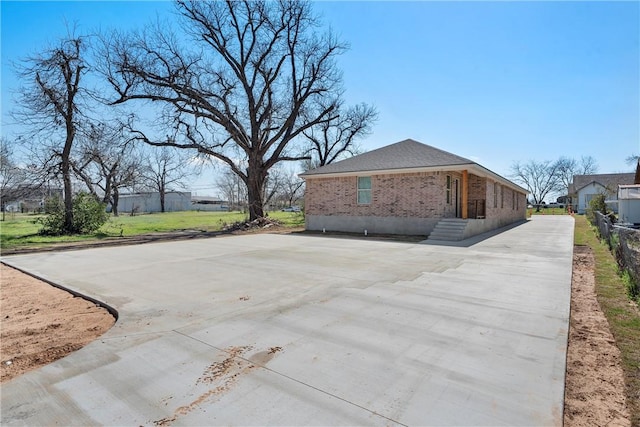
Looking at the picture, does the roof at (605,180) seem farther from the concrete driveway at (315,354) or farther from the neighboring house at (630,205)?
the concrete driveway at (315,354)

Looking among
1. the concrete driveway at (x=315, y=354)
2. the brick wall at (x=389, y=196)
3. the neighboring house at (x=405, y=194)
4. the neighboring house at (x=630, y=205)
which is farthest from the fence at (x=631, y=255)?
the neighboring house at (x=630, y=205)

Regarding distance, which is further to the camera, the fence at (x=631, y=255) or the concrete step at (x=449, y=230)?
the concrete step at (x=449, y=230)

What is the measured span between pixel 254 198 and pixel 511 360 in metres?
18.9

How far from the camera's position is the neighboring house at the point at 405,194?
1369 centimetres

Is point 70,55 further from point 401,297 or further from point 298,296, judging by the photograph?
point 401,297

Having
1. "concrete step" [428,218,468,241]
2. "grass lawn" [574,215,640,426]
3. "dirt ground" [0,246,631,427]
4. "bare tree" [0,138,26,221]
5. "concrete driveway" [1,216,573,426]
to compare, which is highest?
"bare tree" [0,138,26,221]

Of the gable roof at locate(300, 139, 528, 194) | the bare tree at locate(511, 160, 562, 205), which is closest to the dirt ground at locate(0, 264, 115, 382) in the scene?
the gable roof at locate(300, 139, 528, 194)

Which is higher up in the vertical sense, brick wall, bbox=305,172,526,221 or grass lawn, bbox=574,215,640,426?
brick wall, bbox=305,172,526,221

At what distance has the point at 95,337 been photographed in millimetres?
3672

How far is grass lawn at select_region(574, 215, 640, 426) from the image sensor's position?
8.29ft

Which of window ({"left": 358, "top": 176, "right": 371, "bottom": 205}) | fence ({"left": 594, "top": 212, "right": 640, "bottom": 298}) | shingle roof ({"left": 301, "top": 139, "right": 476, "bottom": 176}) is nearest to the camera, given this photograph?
fence ({"left": 594, "top": 212, "right": 640, "bottom": 298})

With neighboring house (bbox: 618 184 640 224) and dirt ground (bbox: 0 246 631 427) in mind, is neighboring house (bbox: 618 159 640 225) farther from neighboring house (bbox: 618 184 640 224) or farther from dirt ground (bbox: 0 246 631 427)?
dirt ground (bbox: 0 246 631 427)

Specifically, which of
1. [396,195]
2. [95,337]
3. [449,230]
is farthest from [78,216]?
[449,230]

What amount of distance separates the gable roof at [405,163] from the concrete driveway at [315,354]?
7.46m
